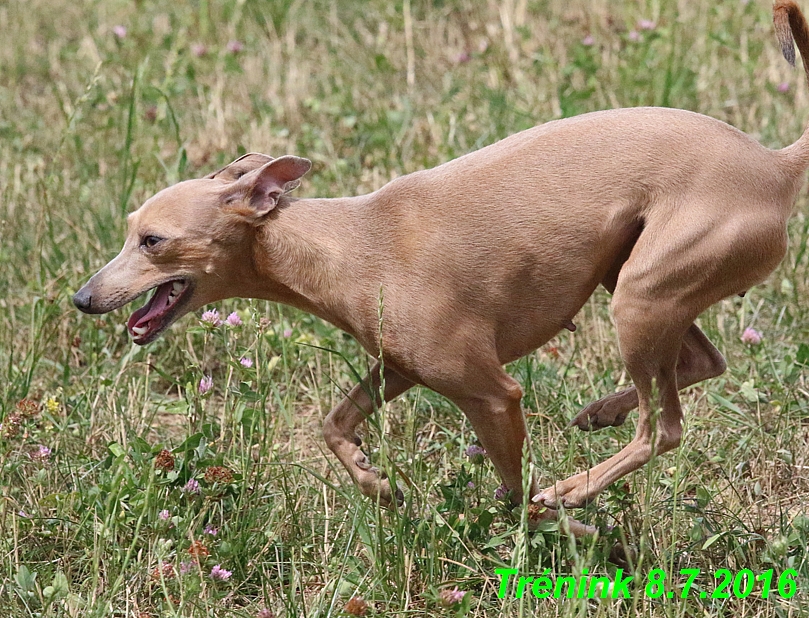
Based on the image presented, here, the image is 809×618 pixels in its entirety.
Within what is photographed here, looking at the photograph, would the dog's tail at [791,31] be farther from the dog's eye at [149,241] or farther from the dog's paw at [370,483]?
the dog's eye at [149,241]

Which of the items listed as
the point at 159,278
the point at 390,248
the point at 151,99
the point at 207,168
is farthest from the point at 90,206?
the point at 390,248

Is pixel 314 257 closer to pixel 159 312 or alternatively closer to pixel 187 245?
pixel 187 245

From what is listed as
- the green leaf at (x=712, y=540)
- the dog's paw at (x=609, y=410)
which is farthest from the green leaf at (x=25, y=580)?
the green leaf at (x=712, y=540)

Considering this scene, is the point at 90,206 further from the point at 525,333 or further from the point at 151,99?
the point at 525,333

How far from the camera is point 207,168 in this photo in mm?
7355

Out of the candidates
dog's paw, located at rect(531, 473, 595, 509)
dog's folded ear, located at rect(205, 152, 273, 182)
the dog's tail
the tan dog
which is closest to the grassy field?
dog's paw, located at rect(531, 473, 595, 509)

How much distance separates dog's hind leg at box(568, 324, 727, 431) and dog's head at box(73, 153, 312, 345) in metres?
1.42

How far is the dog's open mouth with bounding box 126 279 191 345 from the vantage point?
4.28 metres

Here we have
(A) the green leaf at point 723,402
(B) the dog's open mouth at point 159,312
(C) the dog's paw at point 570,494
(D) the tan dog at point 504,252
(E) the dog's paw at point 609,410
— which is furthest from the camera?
(A) the green leaf at point 723,402

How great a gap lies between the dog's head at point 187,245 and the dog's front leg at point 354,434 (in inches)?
25.1

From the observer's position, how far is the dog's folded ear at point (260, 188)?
13.9 feet

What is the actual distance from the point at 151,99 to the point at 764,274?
5556 millimetres

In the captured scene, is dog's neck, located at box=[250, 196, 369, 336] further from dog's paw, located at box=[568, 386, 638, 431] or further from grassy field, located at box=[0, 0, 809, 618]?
dog's paw, located at box=[568, 386, 638, 431]

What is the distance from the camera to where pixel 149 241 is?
424cm
